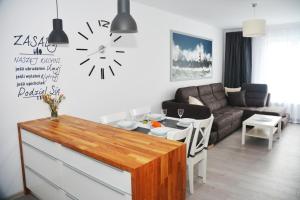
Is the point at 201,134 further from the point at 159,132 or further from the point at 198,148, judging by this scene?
the point at 159,132

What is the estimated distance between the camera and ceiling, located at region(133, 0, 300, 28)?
3842 millimetres

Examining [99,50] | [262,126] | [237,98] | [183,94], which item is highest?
[99,50]

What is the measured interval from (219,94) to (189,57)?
4.90 feet

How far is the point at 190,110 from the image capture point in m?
3.99

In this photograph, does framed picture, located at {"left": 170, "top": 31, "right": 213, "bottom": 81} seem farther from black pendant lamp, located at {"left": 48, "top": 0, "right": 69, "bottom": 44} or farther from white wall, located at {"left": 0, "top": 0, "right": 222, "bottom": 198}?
black pendant lamp, located at {"left": 48, "top": 0, "right": 69, "bottom": 44}

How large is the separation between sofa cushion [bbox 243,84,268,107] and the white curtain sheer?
0.43 meters

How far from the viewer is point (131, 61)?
3.77m

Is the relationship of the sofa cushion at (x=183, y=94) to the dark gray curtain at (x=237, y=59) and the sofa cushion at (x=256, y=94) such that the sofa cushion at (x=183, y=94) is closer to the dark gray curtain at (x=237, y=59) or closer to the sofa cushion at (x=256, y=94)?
the sofa cushion at (x=256, y=94)

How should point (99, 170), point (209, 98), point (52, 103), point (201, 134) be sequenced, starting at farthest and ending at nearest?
point (209, 98)
point (201, 134)
point (52, 103)
point (99, 170)

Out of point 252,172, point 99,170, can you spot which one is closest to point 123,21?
point 99,170

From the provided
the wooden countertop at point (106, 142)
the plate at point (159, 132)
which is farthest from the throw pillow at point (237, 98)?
the wooden countertop at point (106, 142)

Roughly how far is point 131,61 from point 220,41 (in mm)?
4045

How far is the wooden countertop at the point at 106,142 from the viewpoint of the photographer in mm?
1475

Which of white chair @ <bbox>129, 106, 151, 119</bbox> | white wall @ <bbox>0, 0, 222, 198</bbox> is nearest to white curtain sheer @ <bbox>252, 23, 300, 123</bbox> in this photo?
white wall @ <bbox>0, 0, 222, 198</bbox>
